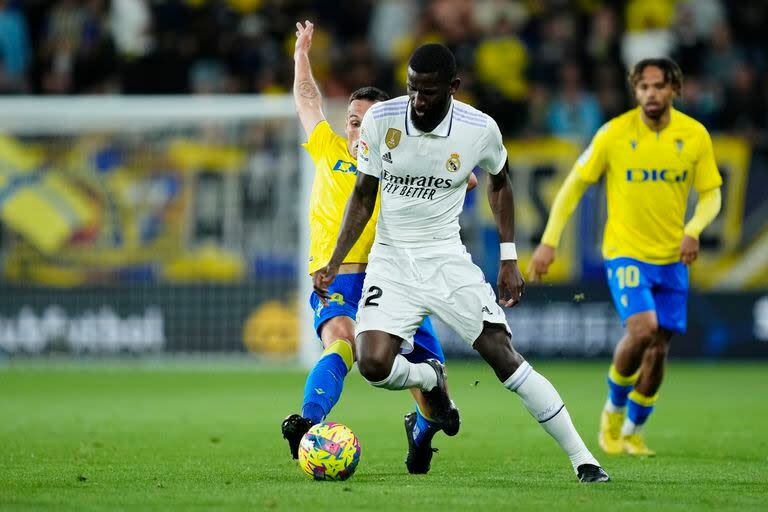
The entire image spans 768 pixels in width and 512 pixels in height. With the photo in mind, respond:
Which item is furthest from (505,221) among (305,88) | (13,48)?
(13,48)

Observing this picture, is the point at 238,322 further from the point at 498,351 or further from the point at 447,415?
the point at 498,351

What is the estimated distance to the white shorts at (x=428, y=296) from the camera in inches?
287

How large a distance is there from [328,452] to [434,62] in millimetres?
2138

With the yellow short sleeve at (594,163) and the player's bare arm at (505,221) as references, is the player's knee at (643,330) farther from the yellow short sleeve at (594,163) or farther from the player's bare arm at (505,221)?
the player's bare arm at (505,221)

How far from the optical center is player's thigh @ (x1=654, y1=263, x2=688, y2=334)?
9570mm

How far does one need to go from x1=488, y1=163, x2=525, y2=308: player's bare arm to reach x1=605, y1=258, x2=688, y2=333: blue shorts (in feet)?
7.53

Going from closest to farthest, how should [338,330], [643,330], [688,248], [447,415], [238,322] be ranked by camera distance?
1. [447,415]
2. [338,330]
3. [688,248]
4. [643,330]
5. [238,322]

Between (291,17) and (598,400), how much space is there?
10069 mm

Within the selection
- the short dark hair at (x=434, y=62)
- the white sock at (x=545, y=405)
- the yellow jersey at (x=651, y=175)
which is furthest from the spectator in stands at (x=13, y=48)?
the white sock at (x=545, y=405)

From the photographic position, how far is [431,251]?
7.41 meters

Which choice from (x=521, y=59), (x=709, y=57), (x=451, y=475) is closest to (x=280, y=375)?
(x=521, y=59)

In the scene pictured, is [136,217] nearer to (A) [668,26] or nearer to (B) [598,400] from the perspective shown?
(B) [598,400]

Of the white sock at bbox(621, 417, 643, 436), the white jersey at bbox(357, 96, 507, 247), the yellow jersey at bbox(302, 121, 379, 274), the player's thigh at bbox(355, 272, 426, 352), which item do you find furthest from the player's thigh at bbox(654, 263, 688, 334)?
the player's thigh at bbox(355, 272, 426, 352)

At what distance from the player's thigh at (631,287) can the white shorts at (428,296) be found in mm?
2354
